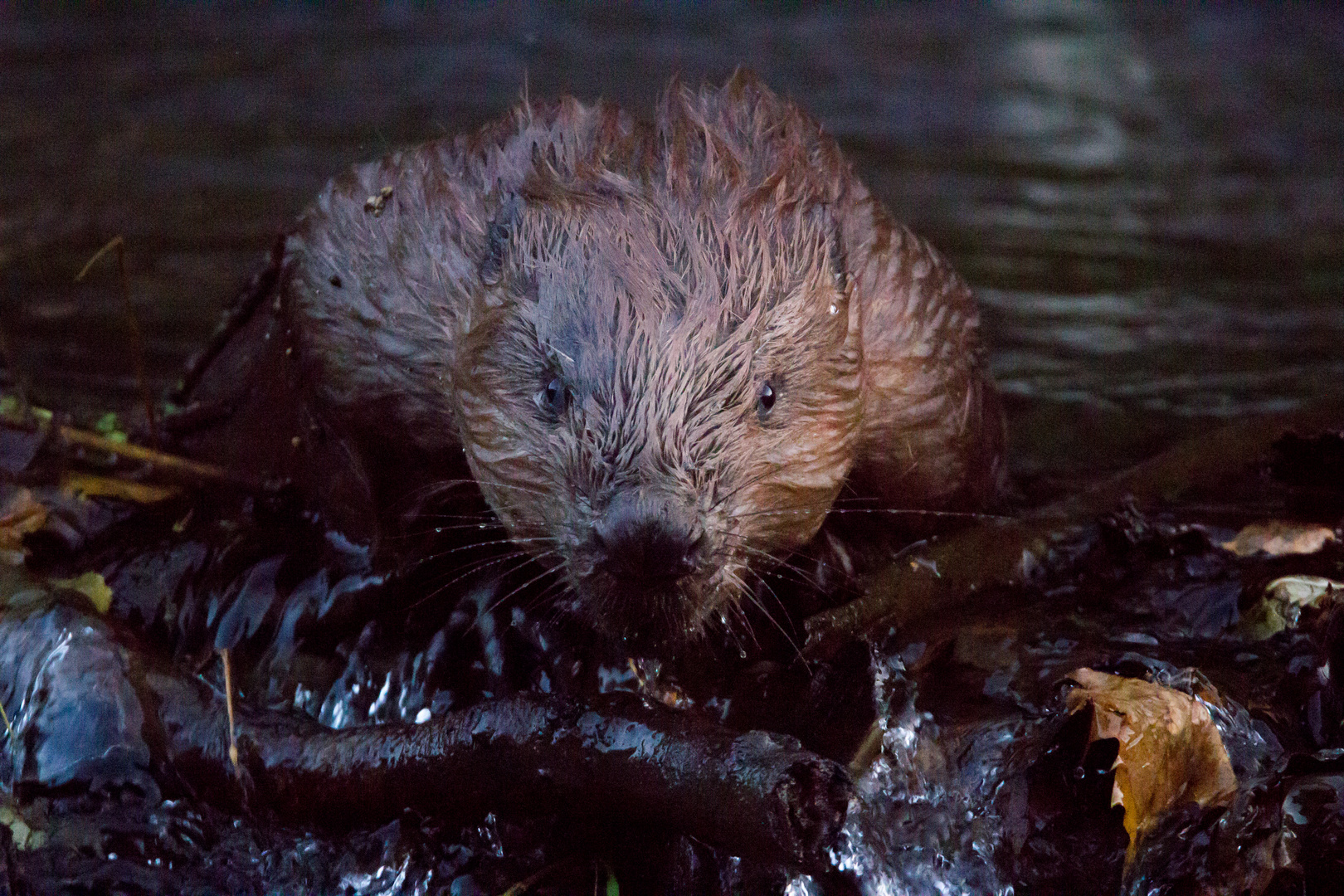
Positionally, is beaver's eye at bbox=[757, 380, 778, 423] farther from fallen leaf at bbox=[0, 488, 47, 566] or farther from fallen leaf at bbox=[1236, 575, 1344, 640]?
fallen leaf at bbox=[0, 488, 47, 566]

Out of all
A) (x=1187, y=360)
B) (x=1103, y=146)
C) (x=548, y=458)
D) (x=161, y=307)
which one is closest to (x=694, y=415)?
(x=548, y=458)

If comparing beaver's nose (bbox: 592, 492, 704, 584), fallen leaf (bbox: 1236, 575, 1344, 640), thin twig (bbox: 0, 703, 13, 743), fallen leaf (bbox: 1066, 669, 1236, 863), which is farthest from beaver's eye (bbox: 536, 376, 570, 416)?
fallen leaf (bbox: 1236, 575, 1344, 640)

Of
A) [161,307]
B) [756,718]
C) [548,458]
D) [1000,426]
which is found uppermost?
[548,458]

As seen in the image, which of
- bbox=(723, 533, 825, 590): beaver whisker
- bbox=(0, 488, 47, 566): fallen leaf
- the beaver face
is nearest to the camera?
the beaver face

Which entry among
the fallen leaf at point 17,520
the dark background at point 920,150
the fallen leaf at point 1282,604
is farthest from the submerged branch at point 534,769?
the dark background at point 920,150

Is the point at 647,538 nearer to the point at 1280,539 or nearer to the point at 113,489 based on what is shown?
the point at 113,489

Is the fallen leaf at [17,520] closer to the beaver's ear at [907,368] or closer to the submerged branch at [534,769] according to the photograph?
the submerged branch at [534,769]

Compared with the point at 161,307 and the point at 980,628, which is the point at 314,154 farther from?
the point at 980,628
